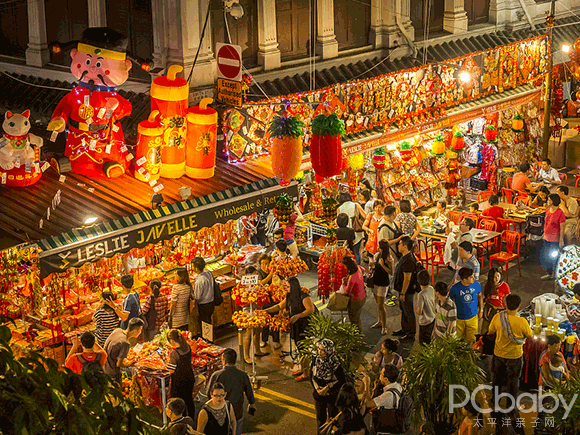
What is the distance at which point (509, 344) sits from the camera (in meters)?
10.9

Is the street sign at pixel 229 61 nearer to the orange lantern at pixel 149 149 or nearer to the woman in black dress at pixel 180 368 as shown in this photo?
the orange lantern at pixel 149 149

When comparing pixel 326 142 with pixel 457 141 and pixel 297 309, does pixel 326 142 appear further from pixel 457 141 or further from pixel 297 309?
pixel 457 141

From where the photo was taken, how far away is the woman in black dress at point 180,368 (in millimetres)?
10781

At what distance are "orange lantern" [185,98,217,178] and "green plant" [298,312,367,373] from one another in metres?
3.79

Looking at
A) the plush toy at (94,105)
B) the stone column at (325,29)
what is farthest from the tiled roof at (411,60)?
the plush toy at (94,105)

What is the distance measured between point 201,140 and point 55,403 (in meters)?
10.2

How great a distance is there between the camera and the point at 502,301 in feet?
42.0

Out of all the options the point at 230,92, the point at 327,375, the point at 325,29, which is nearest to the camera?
the point at 327,375

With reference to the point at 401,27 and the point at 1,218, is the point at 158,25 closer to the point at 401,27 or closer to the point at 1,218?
the point at 1,218

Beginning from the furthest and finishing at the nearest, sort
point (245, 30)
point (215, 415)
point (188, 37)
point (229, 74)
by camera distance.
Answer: point (245, 30), point (188, 37), point (229, 74), point (215, 415)

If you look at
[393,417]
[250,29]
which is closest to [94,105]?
[250,29]

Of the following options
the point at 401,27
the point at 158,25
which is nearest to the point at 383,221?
the point at 158,25

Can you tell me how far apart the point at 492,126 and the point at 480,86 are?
105 cm

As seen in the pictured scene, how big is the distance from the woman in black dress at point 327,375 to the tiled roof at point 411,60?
7.57 metres
